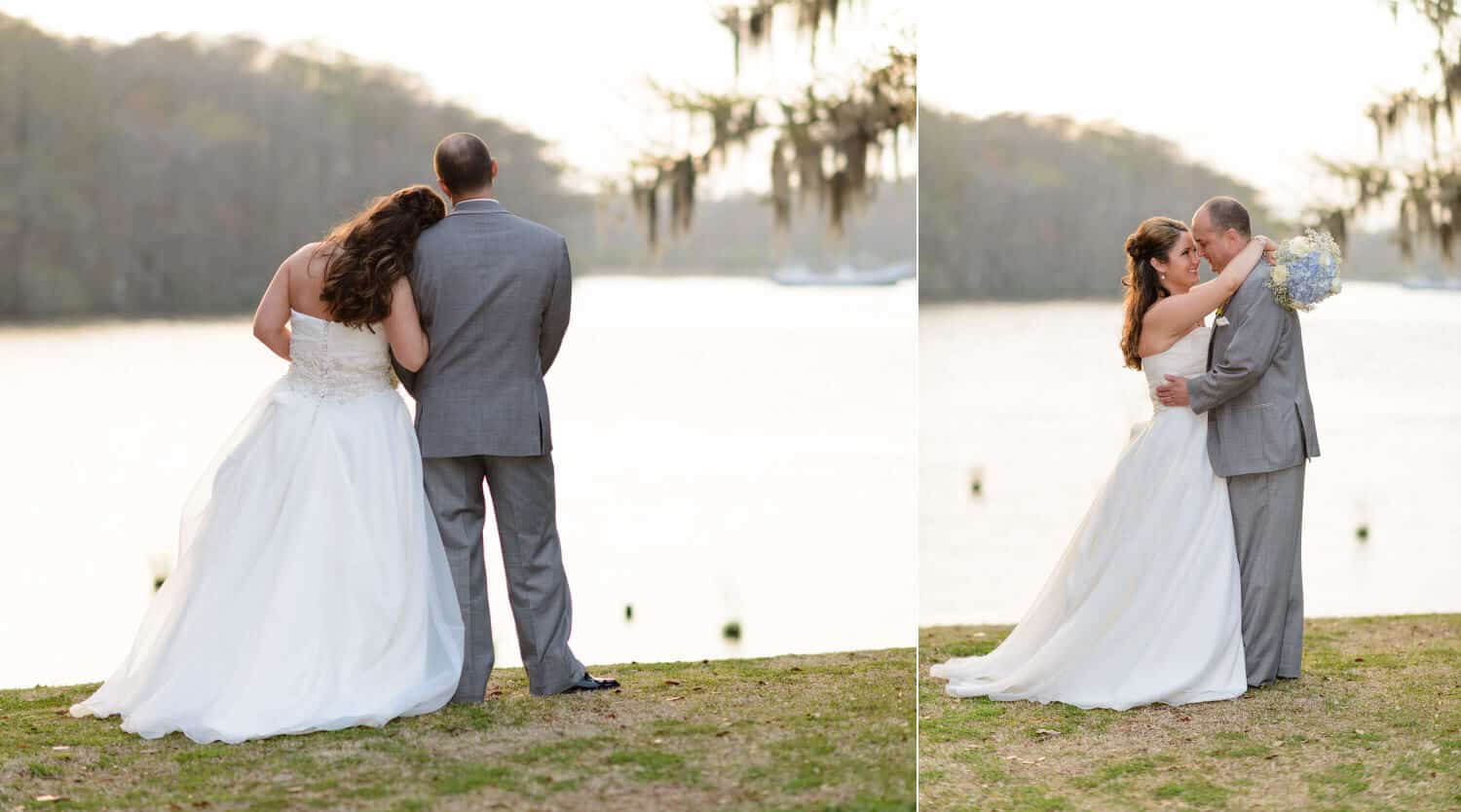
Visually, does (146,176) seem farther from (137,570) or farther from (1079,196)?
(137,570)

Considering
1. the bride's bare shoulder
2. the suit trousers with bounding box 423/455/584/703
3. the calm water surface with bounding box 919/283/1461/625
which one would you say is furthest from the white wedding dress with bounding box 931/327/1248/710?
the bride's bare shoulder

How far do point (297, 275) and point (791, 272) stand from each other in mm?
20164

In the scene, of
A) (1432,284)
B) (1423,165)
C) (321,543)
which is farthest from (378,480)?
(1432,284)

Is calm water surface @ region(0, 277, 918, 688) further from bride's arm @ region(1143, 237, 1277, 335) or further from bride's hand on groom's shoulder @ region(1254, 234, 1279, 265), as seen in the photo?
bride's hand on groom's shoulder @ region(1254, 234, 1279, 265)

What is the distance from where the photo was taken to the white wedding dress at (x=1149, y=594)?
5004 mm

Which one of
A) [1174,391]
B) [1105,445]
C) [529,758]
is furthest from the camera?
[1105,445]

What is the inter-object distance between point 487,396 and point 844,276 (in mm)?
20924

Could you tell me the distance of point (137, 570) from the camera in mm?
9547

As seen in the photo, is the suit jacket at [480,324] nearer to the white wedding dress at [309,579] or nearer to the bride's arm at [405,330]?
the bride's arm at [405,330]

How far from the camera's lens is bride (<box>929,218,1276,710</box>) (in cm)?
502

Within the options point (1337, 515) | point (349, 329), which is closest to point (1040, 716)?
point (349, 329)

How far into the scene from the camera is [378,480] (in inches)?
178

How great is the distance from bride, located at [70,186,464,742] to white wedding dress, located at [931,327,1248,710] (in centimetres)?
194

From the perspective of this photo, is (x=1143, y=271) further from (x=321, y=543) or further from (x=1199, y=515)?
(x=321, y=543)
